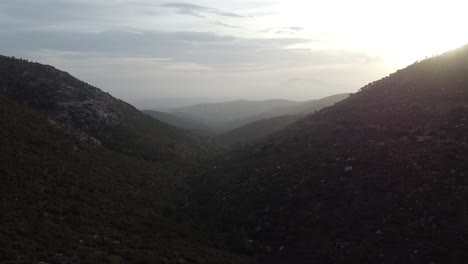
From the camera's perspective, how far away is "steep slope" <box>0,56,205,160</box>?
2146 inches

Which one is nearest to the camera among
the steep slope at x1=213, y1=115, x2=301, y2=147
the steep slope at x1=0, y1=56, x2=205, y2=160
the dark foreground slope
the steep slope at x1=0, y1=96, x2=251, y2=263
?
the steep slope at x1=0, y1=96, x2=251, y2=263

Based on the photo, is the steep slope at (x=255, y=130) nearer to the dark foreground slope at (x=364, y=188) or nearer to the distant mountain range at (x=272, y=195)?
the distant mountain range at (x=272, y=195)

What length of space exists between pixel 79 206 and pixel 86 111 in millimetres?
39864

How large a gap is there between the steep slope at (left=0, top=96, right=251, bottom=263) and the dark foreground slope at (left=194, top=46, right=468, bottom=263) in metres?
3.93

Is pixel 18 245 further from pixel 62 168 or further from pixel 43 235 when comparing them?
pixel 62 168

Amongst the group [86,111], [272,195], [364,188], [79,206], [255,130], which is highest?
[86,111]

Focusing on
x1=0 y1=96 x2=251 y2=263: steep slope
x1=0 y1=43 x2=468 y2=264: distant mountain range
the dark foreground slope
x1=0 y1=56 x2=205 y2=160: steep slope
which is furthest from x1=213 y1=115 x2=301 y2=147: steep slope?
x1=0 y1=96 x2=251 y2=263: steep slope

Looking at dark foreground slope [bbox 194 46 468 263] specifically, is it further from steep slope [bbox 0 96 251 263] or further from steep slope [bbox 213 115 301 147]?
steep slope [bbox 213 115 301 147]

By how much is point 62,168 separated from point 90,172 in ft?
9.01

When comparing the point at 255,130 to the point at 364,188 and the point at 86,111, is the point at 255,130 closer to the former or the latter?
the point at 86,111

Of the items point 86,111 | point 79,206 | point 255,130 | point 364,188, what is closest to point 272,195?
point 364,188

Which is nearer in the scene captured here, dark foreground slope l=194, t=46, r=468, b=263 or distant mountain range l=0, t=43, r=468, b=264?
distant mountain range l=0, t=43, r=468, b=264

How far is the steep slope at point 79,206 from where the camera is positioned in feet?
56.7

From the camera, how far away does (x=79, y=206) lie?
76.0 ft
